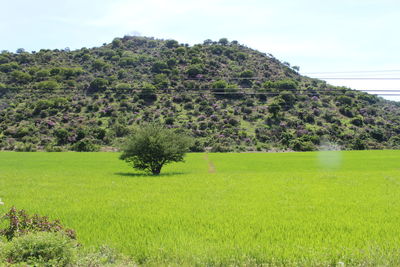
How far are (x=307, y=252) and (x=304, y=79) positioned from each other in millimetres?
133077

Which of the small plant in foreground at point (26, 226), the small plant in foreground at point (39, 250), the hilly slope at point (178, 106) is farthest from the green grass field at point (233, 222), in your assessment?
the hilly slope at point (178, 106)

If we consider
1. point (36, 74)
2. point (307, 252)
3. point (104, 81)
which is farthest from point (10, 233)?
point (36, 74)

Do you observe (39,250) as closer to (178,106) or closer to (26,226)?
(26,226)

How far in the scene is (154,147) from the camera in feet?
104

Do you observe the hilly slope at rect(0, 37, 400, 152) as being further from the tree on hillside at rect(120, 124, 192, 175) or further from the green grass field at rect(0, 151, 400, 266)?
the green grass field at rect(0, 151, 400, 266)

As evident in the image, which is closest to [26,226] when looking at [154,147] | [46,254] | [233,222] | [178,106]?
[46,254]

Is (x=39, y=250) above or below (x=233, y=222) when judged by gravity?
above

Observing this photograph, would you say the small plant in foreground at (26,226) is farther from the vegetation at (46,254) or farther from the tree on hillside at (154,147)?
the tree on hillside at (154,147)

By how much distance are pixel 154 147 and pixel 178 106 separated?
2792 inches

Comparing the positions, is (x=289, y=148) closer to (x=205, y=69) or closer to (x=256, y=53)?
(x=205, y=69)

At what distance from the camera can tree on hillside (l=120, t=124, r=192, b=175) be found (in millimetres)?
32094

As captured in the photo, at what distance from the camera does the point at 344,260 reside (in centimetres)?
841

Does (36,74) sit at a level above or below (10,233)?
above

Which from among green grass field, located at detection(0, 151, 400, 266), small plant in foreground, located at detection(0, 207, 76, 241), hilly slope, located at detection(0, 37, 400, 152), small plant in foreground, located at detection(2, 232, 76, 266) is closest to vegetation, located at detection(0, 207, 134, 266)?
small plant in foreground, located at detection(2, 232, 76, 266)
